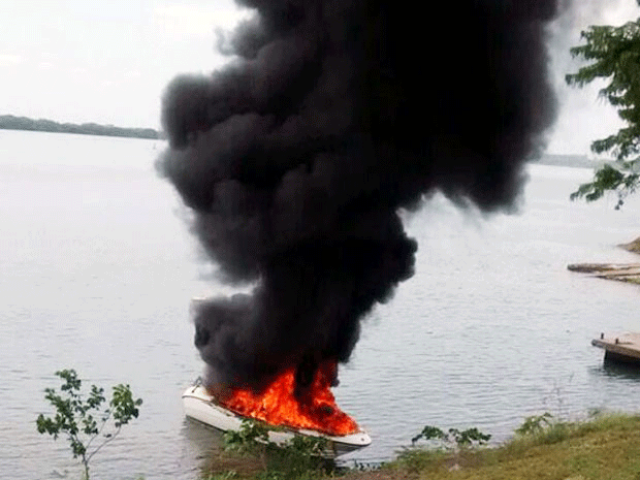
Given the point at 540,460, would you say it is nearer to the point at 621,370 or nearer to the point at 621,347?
the point at 621,370

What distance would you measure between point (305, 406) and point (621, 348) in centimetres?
2154

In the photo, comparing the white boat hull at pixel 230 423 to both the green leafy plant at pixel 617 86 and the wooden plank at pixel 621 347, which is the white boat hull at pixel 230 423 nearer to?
the green leafy plant at pixel 617 86

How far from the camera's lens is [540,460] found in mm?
13656

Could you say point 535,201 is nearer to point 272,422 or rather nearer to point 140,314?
point 140,314

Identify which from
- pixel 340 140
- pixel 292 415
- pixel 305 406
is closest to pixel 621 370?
pixel 305 406

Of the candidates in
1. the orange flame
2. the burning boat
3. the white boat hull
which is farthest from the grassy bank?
the orange flame

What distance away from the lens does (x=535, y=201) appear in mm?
161750

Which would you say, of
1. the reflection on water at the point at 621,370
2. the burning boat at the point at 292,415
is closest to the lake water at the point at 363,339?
the reflection on water at the point at 621,370

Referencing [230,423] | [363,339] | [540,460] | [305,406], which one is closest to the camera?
[540,460]

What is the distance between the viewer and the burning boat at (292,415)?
2258 centimetres

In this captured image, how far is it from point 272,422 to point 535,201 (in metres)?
144

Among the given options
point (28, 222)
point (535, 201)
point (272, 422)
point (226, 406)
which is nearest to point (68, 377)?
point (272, 422)

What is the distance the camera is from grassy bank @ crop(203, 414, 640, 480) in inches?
488

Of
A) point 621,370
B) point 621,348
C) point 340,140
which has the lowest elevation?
point 621,370
